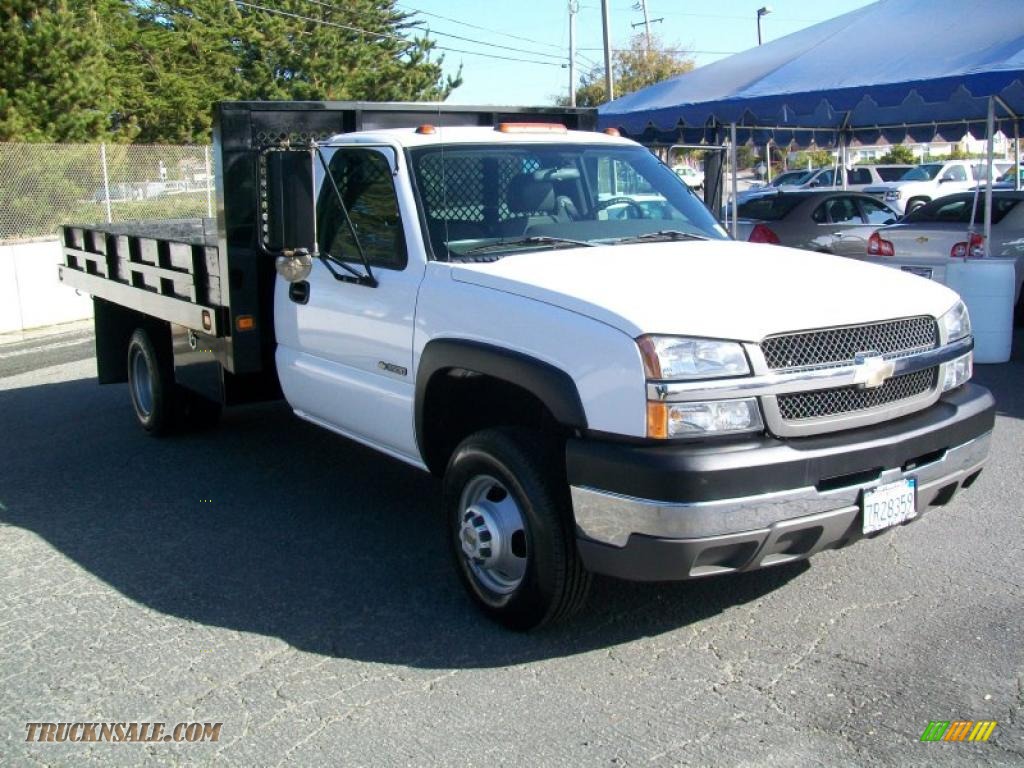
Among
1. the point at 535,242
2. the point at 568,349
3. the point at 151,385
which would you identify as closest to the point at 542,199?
the point at 535,242

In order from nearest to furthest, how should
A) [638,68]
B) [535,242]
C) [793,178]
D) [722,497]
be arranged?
[722,497] → [535,242] → [793,178] → [638,68]

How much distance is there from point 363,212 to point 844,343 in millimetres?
2424

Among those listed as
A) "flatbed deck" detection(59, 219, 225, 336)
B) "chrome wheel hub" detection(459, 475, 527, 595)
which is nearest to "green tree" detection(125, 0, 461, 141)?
"flatbed deck" detection(59, 219, 225, 336)

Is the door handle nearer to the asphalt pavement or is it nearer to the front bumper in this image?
the asphalt pavement

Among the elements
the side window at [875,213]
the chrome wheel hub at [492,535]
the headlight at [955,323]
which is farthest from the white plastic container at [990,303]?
the chrome wheel hub at [492,535]

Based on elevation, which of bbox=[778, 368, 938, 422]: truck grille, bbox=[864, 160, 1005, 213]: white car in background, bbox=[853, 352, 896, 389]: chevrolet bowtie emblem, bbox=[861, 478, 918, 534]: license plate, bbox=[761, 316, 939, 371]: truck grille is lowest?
bbox=[861, 478, 918, 534]: license plate

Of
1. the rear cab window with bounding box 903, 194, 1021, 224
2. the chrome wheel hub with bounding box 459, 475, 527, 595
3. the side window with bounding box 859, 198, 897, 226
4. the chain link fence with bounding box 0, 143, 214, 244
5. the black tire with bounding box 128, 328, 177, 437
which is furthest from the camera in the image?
the chain link fence with bounding box 0, 143, 214, 244

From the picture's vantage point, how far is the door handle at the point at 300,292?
18.3 ft

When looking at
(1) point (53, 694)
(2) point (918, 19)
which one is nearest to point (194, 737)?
(1) point (53, 694)

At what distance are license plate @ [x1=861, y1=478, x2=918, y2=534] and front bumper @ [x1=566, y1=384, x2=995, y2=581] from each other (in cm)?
3

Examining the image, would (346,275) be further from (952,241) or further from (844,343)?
(952,241)

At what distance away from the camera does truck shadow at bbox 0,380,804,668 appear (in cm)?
445

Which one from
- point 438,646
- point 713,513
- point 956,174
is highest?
point 956,174

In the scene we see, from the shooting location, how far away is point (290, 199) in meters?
4.93
